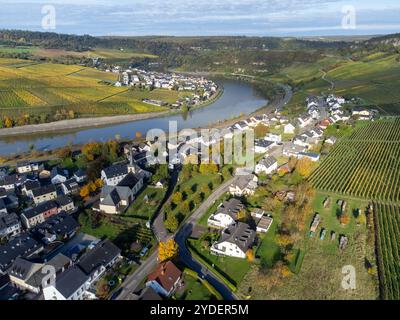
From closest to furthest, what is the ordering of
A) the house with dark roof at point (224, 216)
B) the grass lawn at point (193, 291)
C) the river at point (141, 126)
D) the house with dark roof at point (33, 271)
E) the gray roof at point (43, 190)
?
the grass lawn at point (193, 291) → the house with dark roof at point (33, 271) → the house with dark roof at point (224, 216) → the gray roof at point (43, 190) → the river at point (141, 126)

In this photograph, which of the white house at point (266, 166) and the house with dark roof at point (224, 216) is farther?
the white house at point (266, 166)

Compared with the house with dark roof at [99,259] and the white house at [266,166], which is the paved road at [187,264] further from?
the white house at [266,166]

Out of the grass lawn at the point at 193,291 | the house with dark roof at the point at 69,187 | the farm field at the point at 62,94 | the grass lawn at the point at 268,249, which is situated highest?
the farm field at the point at 62,94

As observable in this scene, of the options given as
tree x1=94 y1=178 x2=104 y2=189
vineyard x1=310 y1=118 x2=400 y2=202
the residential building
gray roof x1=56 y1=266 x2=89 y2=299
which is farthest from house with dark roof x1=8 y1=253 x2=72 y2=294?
vineyard x1=310 y1=118 x2=400 y2=202

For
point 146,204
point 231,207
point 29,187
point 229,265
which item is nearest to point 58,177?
point 29,187

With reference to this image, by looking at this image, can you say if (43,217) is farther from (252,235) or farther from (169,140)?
(169,140)

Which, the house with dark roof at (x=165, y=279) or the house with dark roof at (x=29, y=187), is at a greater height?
the house with dark roof at (x=29, y=187)

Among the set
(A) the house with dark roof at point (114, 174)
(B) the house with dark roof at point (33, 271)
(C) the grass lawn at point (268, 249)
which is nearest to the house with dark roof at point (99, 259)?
(B) the house with dark roof at point (33, 271)
